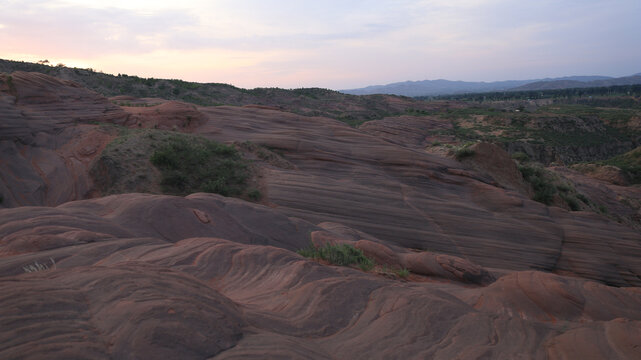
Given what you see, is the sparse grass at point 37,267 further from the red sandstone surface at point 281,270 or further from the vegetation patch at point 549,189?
the vegetation patch at point 549,189

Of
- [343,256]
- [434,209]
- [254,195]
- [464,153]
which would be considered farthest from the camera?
[464,153]

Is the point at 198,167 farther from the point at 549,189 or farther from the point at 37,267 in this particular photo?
the point at 549,189

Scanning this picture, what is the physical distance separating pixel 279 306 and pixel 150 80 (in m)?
49.8

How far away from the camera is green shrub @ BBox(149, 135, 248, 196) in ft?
43.7

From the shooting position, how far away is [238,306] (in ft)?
15.1

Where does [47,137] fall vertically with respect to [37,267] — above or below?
above

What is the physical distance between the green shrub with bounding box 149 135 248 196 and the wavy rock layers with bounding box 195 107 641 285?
130 cm

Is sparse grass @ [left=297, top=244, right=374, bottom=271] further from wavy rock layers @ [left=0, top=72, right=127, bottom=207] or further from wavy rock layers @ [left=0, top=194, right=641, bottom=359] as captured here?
wavy rock layers @ [left=0, top=72, right=127, bottom=207]

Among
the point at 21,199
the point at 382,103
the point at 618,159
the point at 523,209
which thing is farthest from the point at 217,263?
the point at 382,103

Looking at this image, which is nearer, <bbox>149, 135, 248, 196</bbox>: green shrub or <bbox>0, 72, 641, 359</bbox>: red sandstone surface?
<bbox>0, 72, 641, 359</bbox>: red sandstone surface

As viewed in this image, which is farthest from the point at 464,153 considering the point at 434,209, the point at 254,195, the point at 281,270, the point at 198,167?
the point at 281,270

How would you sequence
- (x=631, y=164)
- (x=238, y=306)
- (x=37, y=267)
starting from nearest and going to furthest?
1. (x=238, y=306)
2. (x=37, y=267)
3. (x=631, y=164)

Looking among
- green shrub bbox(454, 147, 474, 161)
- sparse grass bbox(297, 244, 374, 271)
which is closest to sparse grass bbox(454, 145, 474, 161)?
green shrub bbox(454, 147, 474, 161)

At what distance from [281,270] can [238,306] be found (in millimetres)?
1466
